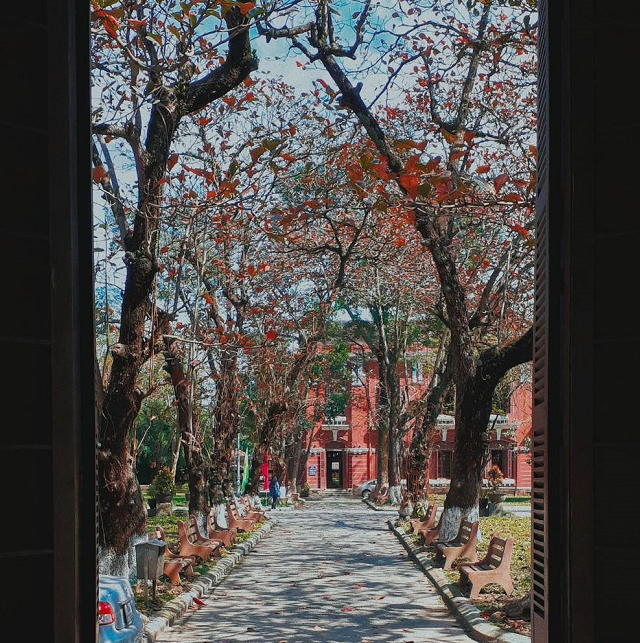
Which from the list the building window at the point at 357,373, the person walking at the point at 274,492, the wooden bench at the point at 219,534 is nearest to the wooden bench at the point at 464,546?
the wooden bench at the point at 219,534

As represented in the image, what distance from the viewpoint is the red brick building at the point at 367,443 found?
53312mm

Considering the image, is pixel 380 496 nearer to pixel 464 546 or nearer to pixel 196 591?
pixel 464 546

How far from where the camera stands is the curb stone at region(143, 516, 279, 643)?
1119cm

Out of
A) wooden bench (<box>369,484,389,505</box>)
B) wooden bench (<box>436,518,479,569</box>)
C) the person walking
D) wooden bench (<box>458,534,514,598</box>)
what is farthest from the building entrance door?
wooden bench (<box>458,534,514,598</box>)

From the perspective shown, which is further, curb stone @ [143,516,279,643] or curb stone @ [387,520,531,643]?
curb stone @ [143,516,279,643]

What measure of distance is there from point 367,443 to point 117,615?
55947mm

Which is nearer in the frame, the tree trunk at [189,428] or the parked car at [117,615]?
the parked car at [117,615]

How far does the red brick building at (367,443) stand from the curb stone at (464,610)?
102 feet

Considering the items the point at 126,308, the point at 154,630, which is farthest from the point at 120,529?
the point at 126,308

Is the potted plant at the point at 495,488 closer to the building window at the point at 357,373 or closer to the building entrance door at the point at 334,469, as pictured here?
the building window at the point at 357,373

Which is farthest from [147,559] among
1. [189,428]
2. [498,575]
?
[189,428]

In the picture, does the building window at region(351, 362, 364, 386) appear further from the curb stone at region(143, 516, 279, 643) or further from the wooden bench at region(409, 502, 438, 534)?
the wooden bench at region(409, 502, 438, 534)

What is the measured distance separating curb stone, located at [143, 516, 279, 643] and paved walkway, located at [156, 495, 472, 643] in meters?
0.14
